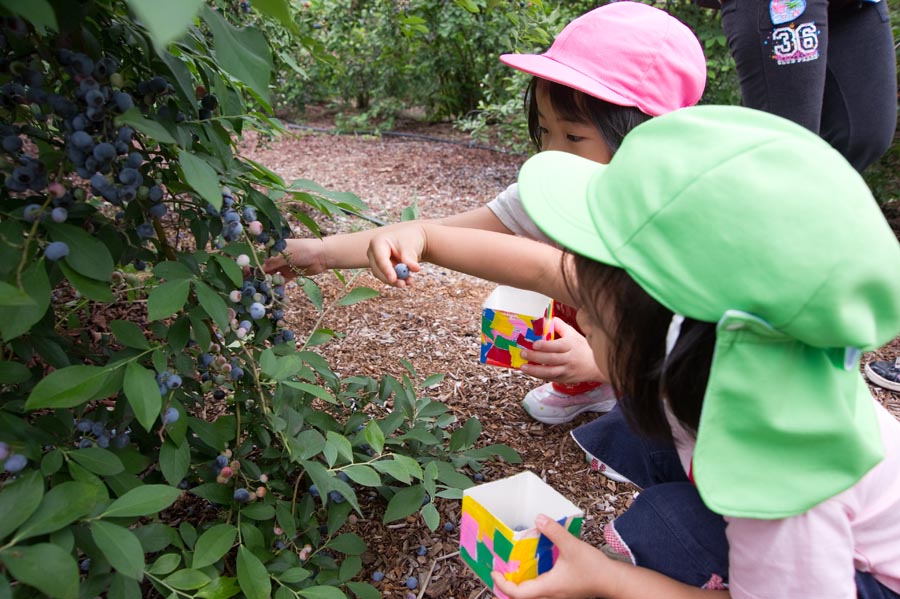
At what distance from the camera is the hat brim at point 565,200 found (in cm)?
82

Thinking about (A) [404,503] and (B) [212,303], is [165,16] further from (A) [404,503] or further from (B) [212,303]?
(A) [404,503]

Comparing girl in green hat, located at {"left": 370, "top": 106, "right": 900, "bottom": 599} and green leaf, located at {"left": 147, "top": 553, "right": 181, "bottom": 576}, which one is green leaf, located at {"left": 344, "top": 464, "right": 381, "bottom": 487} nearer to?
green leaf, located at {"left": 147, "top": 553, "right": 181, "bottom": 576}

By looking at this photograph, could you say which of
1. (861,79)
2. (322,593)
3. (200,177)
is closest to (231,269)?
(200,177)

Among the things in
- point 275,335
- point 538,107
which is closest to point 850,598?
point 275,335

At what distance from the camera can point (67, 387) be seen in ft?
2.52

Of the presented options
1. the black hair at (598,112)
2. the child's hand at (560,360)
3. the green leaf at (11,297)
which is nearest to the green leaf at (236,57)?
the green leaf at (11,297)

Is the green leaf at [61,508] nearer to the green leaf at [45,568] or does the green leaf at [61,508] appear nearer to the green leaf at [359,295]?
the green leaf at [45,568]

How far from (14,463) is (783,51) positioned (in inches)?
Result: 81.5

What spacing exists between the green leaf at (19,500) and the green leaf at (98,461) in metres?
0.10

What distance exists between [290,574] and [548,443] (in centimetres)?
88

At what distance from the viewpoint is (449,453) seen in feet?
4.76

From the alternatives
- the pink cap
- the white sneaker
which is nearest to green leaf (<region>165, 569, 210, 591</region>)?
the white sneaker

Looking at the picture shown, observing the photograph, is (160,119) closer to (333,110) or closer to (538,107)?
(538,107)

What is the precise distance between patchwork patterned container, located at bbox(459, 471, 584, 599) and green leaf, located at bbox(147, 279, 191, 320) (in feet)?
1.80
